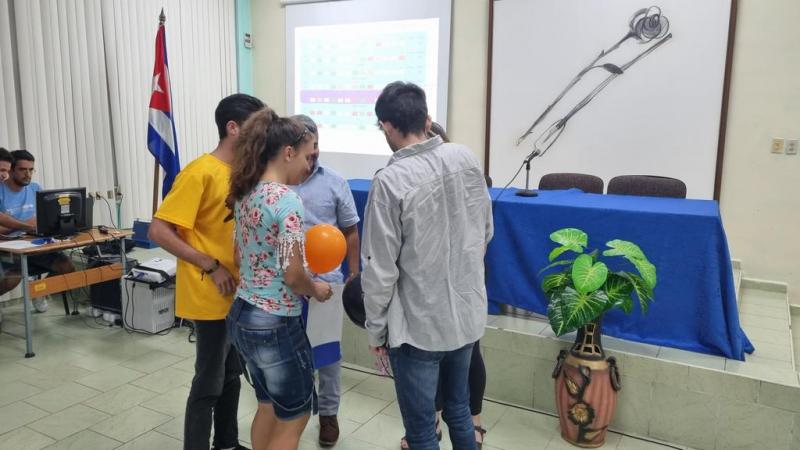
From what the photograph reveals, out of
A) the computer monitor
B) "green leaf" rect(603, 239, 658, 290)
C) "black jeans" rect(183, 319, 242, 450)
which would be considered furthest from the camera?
the computer monitor

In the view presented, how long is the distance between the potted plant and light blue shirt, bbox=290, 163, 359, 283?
34.6 inches

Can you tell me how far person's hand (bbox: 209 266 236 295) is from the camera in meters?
1.71

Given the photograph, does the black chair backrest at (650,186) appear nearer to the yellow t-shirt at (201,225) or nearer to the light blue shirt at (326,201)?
the light blue shirt at (326,201)

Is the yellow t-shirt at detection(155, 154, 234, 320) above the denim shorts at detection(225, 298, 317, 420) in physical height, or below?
above

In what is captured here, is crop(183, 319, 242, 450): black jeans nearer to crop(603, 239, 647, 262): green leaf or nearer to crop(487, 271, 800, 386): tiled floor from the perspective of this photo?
crop(487, 271, 800, 386): tiled floor

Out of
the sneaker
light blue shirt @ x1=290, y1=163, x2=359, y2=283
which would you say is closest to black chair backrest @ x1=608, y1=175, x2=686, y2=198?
light blue shirt @ x1=290, y1=163, x2=359, y2=283

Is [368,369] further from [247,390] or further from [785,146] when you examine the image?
[785,146]

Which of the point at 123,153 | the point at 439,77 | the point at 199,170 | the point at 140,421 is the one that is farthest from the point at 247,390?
the point at 439,77

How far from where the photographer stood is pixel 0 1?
159 inches

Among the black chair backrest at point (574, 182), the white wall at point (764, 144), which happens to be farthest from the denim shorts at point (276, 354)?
the white wall at point (764, 144)

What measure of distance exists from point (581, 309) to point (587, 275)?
135 mm

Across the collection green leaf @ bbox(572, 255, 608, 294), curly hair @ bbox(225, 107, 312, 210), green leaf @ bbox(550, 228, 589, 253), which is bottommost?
green leaf @ bbox(572, 255, 608, 294)

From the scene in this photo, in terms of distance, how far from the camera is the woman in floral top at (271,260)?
1453 millimetres

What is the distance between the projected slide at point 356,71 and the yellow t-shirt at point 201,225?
3709 millimetres
